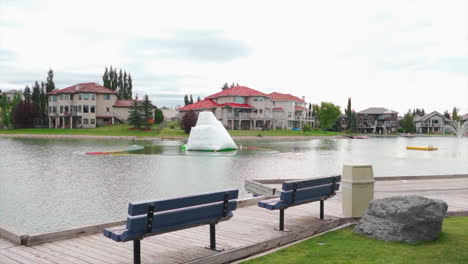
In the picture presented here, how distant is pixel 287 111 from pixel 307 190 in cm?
11911

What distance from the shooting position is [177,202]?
641 centimetres

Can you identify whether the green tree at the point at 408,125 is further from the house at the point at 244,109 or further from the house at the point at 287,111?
the house at the point at 244,109

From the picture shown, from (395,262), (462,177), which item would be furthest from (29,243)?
(462,177)

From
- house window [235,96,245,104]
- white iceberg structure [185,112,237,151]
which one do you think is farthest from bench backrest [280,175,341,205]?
house window [235,96,245,104]

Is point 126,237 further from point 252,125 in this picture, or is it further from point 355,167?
point 252,125

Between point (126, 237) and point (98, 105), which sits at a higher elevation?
point (98, 105)

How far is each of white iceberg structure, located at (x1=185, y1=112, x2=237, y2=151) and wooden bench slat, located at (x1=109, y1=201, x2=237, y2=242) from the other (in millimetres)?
41072

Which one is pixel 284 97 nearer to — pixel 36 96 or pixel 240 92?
pixel 240 92

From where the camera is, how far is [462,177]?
61.5 ft

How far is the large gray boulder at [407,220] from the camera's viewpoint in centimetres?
750

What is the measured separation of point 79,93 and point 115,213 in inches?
3822

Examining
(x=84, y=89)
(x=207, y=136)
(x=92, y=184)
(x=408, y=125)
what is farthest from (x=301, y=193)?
(x=408, y=125)

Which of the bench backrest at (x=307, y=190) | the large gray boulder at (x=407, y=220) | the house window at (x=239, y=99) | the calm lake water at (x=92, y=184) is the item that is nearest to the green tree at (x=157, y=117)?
the house window at (x=239, y=99)

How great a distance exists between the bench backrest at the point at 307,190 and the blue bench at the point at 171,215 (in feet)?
4.85
